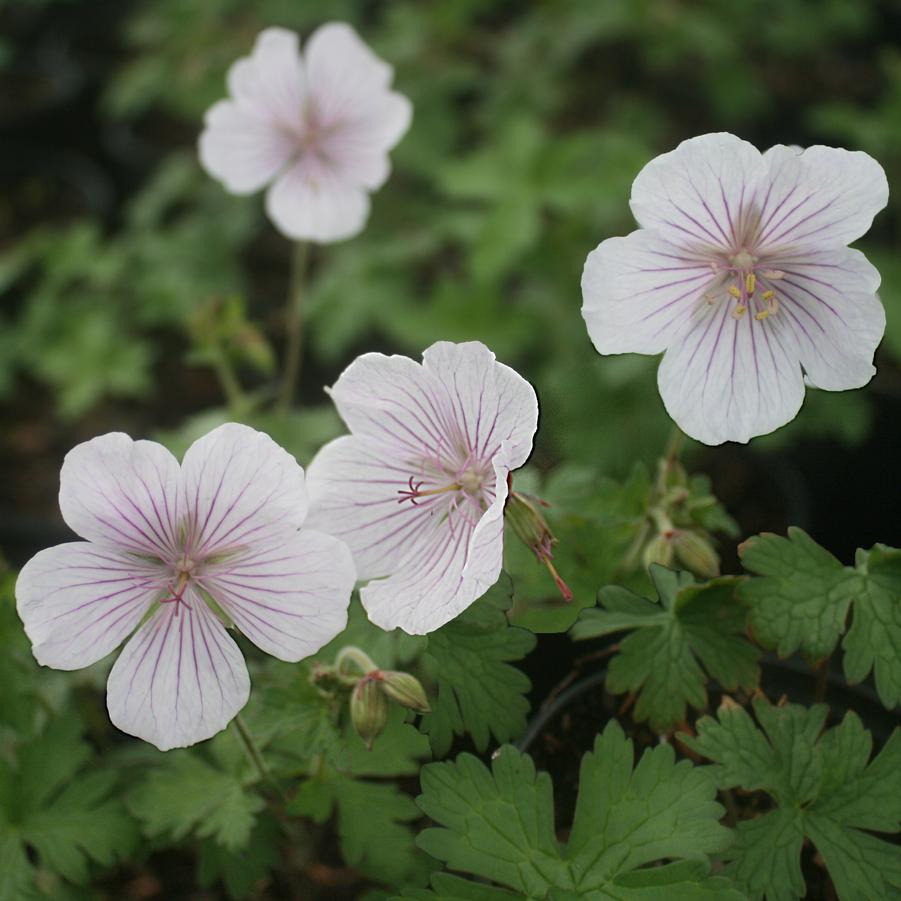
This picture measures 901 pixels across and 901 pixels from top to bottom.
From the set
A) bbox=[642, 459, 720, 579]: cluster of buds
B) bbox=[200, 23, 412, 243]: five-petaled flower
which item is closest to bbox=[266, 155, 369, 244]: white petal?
bbox=[200, 23, 412, 243]: five-petaled flower

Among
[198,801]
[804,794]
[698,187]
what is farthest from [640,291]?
[198,801]

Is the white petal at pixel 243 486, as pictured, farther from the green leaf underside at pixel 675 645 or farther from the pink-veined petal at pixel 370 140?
the pink-veined petal at pixel 370 140

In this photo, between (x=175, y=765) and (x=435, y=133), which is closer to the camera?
(x=175, y=765)

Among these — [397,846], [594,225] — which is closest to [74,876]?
[397,846]

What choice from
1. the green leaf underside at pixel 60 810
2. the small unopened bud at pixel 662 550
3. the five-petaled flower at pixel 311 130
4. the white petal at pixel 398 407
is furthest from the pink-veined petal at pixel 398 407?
the five-petaled flower at pixel 311 130

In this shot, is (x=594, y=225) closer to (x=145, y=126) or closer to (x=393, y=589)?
(x=393, y=589)
